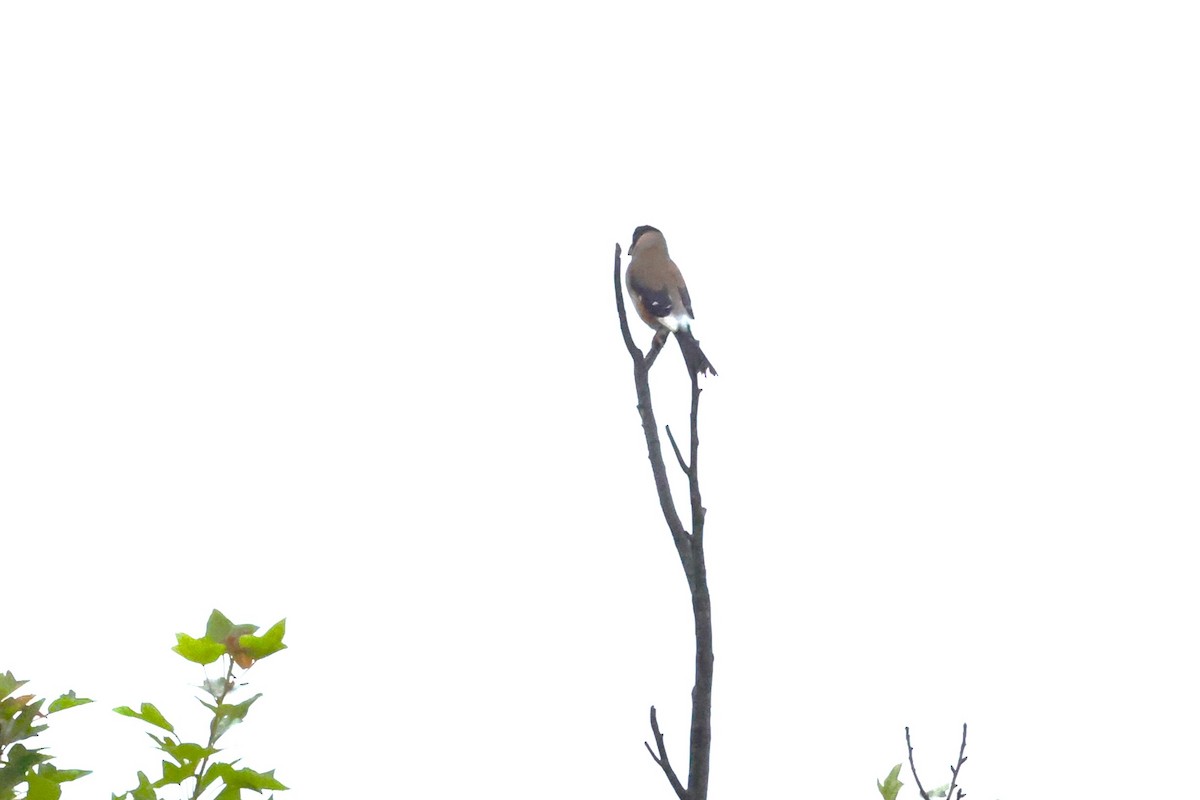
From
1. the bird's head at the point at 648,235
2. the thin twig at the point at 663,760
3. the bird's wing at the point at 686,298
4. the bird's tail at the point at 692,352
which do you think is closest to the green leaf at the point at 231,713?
the thin twig at the point at 663,760

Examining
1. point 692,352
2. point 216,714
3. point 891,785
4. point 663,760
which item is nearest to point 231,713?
point 216,714

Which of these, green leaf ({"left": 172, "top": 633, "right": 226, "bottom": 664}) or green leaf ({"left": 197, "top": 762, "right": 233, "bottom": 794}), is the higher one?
green leaf ({"left": 172, "top": 633, "right": 226, "bottom": 664})

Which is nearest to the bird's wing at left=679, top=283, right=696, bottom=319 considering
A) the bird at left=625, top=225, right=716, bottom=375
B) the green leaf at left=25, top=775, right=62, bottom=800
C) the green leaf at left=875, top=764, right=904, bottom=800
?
the bird at left=625, top=225, right=716, bottom=375

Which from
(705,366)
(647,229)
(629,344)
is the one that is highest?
(647,229)

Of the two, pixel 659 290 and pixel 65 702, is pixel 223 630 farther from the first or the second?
pixel 659 290

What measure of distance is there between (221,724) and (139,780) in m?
0.13

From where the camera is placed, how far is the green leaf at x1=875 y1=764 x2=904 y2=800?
1.98 m

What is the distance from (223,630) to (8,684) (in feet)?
1.11

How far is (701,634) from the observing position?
154 cm

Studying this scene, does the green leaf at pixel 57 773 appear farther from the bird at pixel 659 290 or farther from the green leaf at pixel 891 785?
the bird at pixel 659 290

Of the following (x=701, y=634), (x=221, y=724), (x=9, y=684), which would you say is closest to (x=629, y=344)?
(x=701, y=634)

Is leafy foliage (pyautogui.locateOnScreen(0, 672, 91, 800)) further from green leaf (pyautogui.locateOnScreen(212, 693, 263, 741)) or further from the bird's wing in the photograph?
the bird's wing

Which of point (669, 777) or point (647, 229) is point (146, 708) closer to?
point (669, 777)

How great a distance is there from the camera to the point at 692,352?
5.41 metres
